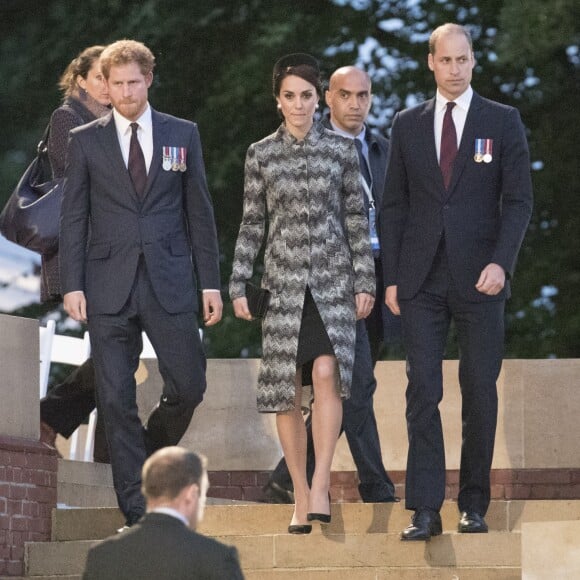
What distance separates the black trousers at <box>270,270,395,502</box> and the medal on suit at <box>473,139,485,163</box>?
1.08 metres

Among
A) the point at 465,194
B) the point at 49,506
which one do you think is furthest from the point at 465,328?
the point at 49,506

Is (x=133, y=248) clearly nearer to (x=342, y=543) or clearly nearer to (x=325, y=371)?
(x=325, y=371)

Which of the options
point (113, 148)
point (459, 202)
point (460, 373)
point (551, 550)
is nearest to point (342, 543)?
point (460, 373)

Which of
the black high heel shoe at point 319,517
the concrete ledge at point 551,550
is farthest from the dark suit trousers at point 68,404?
the concrete ledge at point 551,550

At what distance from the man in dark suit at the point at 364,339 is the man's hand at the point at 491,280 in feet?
3.35

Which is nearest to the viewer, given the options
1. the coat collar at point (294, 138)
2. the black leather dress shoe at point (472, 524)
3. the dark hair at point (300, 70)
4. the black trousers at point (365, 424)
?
the black leather dress shoe at point (472, 524)

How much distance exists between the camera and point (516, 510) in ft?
31.6

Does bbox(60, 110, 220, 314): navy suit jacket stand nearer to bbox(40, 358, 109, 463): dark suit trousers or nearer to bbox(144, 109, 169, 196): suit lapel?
bbox(144, 109, 169, 196): suit lapel

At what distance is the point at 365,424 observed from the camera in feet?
33.1

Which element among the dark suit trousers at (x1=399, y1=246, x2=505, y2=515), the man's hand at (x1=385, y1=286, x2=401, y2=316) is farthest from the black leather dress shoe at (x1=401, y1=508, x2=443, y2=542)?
the man's hand at (x1=385, y1=286, x2=401, y2=316)

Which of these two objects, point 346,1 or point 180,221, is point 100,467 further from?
point 346,1

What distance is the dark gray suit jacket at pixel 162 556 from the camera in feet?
19.2

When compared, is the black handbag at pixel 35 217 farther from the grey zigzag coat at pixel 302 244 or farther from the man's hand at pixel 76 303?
the grey zigzag coat at pixel 302 244

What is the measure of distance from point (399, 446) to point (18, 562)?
9.79 feet
